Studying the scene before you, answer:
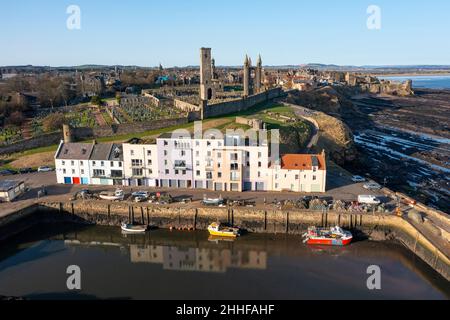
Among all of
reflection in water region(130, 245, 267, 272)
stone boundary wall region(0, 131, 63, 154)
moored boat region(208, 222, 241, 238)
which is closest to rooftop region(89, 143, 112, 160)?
reflection in water region(130, 245, 267, 272)

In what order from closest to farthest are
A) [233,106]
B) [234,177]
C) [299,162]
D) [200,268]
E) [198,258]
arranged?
1. [200,268]
2. [198,258]
3. [299,162]
4. [234,177]
5. [233,106]

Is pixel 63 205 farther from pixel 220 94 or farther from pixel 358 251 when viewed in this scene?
pixel 220 94

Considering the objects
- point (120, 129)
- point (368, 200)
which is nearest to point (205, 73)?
point (120, 129)

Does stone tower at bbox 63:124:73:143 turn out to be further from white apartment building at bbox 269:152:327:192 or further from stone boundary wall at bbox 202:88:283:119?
white apartment building at bbox 269:152:327:192

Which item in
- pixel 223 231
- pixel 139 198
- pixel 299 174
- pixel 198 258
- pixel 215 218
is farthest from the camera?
pixel 299 174

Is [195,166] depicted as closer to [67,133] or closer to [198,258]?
[198,258]
